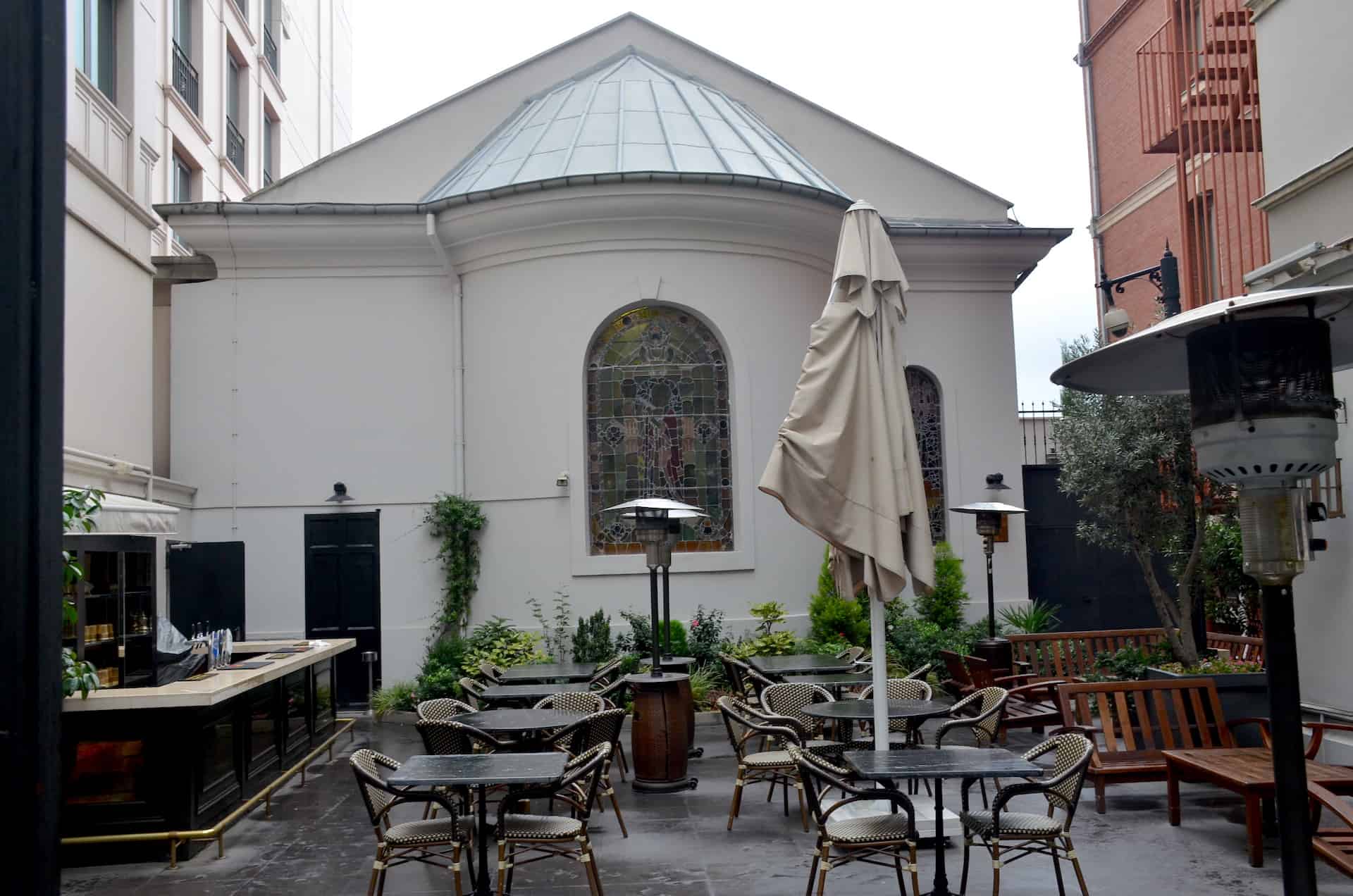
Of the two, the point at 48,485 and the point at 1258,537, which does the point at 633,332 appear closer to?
the point at 1258,537

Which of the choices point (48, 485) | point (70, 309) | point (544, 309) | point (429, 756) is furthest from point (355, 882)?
point (544, 309)

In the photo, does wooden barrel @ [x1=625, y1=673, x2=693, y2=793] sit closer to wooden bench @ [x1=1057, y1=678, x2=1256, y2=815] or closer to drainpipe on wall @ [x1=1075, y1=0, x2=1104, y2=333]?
wooden bench @ [x1=1057, y1=678, x2=1256, y2=815]

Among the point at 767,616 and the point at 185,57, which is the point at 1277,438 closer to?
the point at 767,616

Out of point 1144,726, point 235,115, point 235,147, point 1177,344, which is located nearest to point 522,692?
point 1144,726

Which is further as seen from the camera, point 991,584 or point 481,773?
point 991,584

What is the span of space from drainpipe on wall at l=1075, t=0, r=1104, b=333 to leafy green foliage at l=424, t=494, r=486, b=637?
14.1m

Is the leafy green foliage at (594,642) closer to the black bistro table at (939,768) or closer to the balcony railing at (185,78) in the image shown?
the black bistro table at (939,768)

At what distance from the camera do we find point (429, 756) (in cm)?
677

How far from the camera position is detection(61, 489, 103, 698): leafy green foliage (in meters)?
7.12

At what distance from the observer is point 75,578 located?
7652 millimetres

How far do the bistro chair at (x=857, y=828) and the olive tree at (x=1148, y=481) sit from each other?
5.76 metres

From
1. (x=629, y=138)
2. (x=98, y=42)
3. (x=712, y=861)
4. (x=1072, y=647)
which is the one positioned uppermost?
(x=98, y=42)

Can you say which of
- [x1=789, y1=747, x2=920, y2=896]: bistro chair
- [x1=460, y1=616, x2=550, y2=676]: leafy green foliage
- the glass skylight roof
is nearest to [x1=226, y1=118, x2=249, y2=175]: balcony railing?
the glass skylight roof

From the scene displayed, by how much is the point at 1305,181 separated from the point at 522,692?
7571 mm
